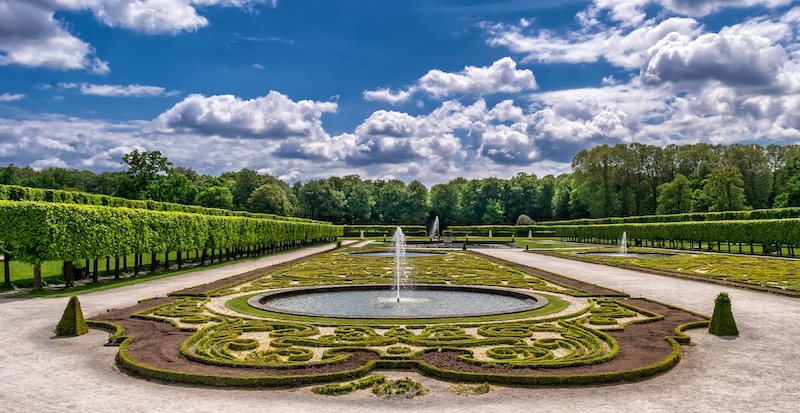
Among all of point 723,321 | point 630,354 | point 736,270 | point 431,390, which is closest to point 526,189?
point 736,270

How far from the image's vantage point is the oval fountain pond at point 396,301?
16.1m

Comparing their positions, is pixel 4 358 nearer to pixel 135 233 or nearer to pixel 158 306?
pixel 158 306

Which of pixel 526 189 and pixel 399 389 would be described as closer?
pixel 399 389

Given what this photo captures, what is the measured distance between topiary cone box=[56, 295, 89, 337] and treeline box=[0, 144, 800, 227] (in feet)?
234

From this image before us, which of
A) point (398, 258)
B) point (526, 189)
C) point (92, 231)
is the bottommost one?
point (398, 258)

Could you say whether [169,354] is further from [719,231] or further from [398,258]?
[719,231]

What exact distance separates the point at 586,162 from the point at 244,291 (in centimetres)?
8106

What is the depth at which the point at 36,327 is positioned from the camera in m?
14.3

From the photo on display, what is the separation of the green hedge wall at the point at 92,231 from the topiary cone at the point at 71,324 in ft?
34.2

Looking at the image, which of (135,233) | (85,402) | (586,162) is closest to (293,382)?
(85,402)

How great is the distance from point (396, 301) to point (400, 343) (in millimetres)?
6890

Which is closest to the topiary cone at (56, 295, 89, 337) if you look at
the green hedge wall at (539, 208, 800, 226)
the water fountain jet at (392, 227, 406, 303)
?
the water fountain jet at (392, 227, 406, 303)

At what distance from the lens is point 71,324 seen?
13148mm

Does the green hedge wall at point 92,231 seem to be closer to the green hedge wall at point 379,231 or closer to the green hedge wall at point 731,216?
the green hedge wall at point 731,216
